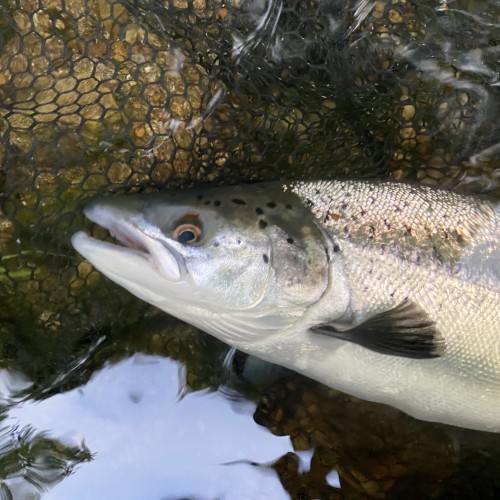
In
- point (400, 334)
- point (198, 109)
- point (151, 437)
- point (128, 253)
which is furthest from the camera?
point (151, 437)

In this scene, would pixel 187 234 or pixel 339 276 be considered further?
pixel 339 276

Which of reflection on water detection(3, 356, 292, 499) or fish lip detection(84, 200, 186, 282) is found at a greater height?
fish lip detection(84, 200, 186, 282)

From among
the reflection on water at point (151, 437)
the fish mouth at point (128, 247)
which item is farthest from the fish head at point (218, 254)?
the reflection on water at point (151, 437)

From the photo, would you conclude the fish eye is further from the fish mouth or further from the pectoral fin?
the pectoral fin

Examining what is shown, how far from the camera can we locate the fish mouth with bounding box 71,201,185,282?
175 cm

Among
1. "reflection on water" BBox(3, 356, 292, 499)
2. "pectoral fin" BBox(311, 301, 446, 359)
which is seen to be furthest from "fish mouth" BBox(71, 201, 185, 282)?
"reflection on water" BBox(3, 356, 292, 499)

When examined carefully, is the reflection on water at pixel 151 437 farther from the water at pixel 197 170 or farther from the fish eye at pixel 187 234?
the fish eye at pixel 187 234

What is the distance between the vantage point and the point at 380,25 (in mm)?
2285

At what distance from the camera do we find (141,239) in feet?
5.86

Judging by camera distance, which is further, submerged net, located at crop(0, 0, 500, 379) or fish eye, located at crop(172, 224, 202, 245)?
submerged net, located at crop(0, 0, 500, 379)

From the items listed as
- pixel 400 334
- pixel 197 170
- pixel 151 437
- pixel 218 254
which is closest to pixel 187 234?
pixel 218 254

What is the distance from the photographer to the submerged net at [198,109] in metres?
1.92

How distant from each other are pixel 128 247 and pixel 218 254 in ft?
Answer: 1.00

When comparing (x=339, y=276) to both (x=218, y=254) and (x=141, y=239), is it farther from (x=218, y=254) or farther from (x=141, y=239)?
(x=141, y=239)
